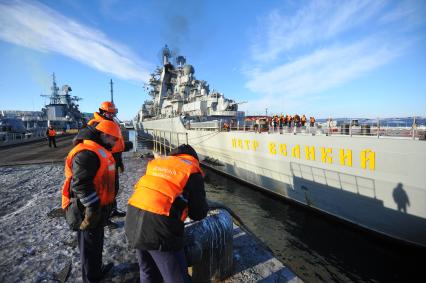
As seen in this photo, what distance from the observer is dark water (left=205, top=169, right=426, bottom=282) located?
18.7 feet

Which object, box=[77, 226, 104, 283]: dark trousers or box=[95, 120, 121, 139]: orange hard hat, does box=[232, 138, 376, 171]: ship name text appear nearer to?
box=[95, 120, 121, 139]: orange hard hat

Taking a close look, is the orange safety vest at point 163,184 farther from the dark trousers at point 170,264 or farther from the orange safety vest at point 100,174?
the orange safety vest at point 100,174

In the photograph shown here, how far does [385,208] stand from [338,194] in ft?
4.64

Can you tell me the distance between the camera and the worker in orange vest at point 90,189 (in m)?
2.48

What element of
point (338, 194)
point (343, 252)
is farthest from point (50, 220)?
point (338, 194)

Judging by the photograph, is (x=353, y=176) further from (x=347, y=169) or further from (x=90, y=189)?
(x=90, y=189)

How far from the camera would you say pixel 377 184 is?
6926mm

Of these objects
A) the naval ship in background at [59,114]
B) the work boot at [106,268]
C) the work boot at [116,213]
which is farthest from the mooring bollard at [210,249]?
the naval ship in background at [59,114]

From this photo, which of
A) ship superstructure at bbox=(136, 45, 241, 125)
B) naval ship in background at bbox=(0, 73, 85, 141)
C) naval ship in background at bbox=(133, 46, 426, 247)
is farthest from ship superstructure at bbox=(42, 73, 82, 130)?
naval ship in background at bbox=(133, 46, 426, 247)

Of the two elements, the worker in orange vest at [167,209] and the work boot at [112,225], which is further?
the work boot at [112,225]

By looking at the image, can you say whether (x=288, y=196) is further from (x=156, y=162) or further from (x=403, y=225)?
(x=156, y=162)

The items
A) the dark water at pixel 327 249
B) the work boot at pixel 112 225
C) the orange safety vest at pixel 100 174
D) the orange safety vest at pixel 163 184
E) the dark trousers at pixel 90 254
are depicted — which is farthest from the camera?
the dark water at pixel 327 249

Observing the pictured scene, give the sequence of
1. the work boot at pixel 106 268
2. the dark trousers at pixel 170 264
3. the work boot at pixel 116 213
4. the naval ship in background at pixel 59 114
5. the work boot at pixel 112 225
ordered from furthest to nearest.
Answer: the naval ship in background at pixel 59 114 < the work boot at pixel 116 213 < the work boot at pixel 112 225 < the work boot at pixel 106 268 < the dark trousers at pixel 170 264

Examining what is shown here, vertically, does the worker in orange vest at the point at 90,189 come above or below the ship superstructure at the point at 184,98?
below
